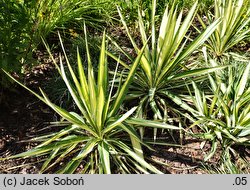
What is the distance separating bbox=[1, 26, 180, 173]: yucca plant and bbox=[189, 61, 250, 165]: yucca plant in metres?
0.38

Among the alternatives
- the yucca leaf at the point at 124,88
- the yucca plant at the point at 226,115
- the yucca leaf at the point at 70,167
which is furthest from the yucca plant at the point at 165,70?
the yucca leaf at the point at 70,167

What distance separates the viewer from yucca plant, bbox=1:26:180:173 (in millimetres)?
2131

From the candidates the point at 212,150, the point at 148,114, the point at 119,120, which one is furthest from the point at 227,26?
the point at 119,120

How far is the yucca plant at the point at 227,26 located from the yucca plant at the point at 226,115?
0.44 m

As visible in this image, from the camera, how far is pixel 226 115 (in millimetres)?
2369

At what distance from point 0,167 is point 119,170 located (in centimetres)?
73

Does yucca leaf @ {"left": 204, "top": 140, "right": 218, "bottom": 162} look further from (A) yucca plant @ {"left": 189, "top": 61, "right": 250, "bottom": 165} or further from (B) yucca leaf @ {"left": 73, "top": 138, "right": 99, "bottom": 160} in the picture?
(B) yucca leaf @ {"left": 73, "top": 138, "right": 99, "bottom": 160}

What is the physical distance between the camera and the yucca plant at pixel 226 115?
7.64 feet

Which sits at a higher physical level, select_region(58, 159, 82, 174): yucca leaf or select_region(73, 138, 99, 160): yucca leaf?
select_region(73, 138, 99, 160): yucca leaf

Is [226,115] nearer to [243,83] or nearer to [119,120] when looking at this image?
[243,83]

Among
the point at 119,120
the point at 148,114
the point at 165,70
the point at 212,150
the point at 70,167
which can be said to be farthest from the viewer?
the point at 148,114

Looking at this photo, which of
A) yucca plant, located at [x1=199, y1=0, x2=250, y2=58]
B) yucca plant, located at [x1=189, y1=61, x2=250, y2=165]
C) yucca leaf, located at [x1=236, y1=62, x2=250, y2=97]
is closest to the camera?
yucca plant, located at [x1=189, y1=61, x2=250, y2=165]

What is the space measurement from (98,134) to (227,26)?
1377 millimetres

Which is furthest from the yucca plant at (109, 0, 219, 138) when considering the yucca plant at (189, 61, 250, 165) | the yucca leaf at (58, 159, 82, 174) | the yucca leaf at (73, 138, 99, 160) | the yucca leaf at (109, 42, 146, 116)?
the yucca leaf at (58, 159, 82, 174)
